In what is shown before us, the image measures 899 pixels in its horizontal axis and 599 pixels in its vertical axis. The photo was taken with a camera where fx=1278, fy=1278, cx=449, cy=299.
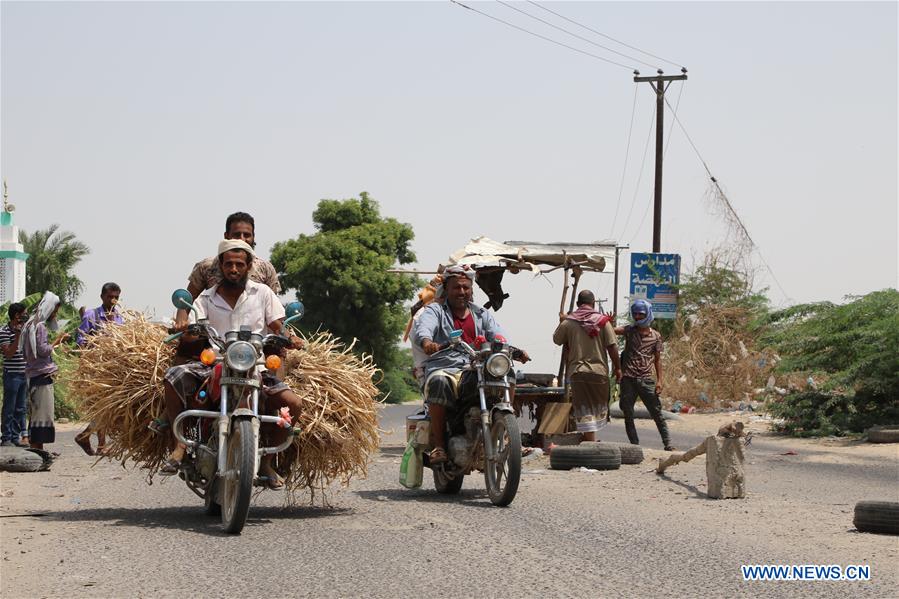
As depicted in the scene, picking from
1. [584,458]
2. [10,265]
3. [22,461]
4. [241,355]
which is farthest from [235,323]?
[10,265]

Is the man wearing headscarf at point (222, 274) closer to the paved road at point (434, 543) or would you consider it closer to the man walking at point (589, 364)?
the paved road at point (434, 543)

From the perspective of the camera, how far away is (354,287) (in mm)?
55344

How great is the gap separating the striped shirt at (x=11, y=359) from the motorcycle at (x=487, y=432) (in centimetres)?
640

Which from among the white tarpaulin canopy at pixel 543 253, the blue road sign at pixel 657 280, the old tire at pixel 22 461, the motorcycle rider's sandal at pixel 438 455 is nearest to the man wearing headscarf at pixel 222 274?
the motorcycle rider's sandal at pixel 438 455

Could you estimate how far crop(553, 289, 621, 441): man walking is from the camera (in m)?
15.4

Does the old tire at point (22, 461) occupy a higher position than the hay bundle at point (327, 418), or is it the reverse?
the hay bundle at point (327, 418)

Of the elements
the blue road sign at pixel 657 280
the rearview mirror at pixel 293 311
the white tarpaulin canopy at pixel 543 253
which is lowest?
the rearview mirror at pixel 293 311

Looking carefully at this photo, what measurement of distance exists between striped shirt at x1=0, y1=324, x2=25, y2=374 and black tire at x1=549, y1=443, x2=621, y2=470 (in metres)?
6.33

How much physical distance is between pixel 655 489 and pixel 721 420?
1458cm

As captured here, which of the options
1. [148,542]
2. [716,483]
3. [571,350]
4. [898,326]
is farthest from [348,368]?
[898,326]

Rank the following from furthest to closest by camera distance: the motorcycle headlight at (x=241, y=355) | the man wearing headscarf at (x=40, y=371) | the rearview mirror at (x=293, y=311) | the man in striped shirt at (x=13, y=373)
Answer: the man in striped shirt at (x=13, y=373) < the man wearing headscarf at (x=40, y=371) < the rearview mirror at (x=293, y=311) < the motorcycle headlight at (x=241, y=355)

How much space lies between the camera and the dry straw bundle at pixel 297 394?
9.04 metres

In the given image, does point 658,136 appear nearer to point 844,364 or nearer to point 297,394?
point 844,364

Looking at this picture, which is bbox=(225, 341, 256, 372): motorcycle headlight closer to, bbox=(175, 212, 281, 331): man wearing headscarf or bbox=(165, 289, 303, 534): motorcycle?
bbox=(165, 289, 303, 534): motorcycle
